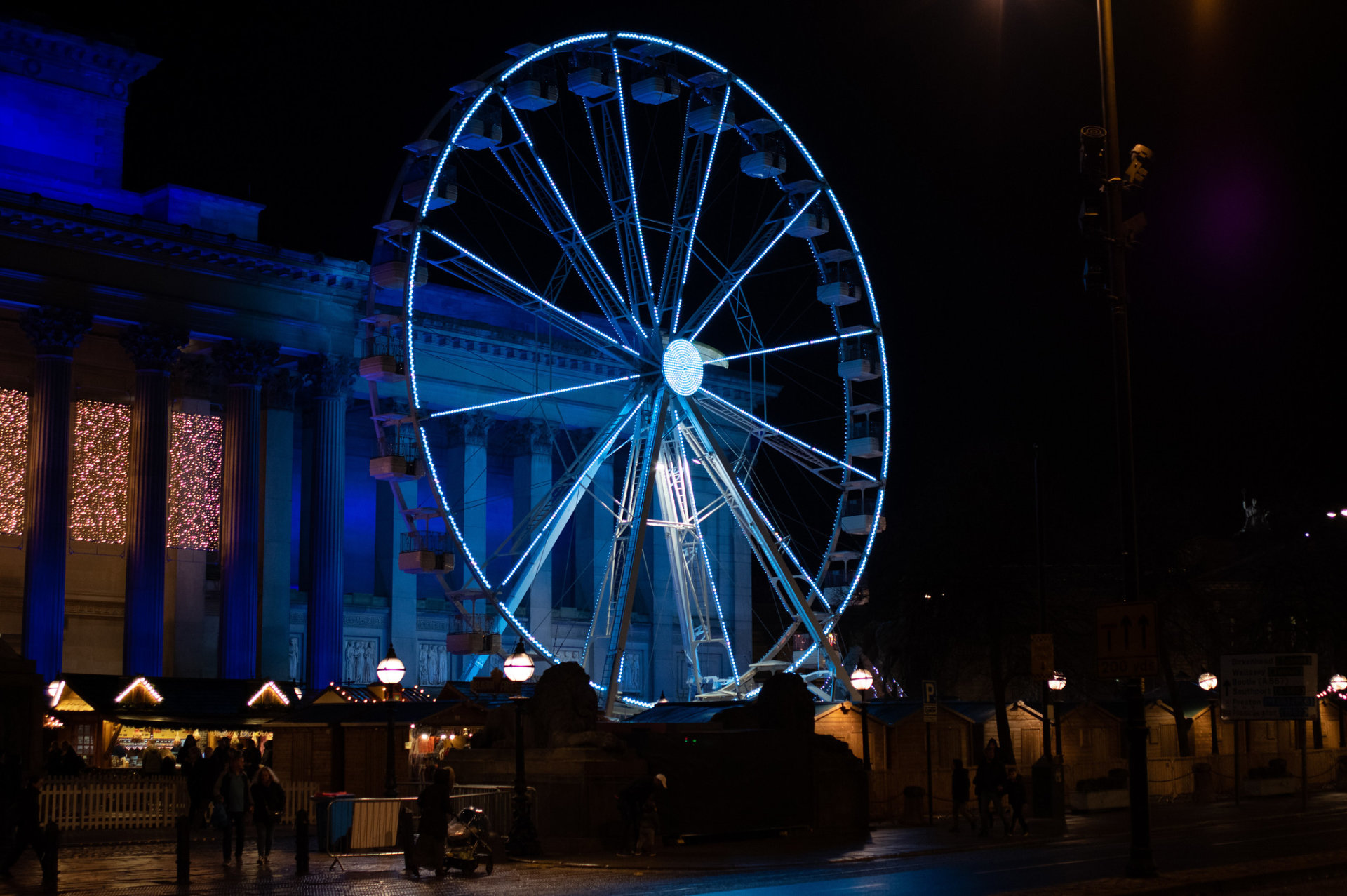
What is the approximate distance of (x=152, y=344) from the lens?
51375 mm

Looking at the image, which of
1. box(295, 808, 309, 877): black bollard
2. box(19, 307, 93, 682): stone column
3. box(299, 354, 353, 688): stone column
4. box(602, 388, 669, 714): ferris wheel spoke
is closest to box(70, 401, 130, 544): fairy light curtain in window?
box(19, 307, 93, 682): stone column

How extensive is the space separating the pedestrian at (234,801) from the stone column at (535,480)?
115 feet

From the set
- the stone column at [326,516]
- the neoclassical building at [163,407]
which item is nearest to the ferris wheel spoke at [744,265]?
the neoclassical building at [163,407]

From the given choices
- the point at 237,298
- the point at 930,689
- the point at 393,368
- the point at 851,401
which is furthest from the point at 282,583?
the point at 930,689

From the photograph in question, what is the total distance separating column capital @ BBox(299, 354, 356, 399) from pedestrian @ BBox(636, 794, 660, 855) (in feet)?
103

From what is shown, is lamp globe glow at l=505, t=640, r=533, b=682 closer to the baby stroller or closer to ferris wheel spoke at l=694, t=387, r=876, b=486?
the baby stroller

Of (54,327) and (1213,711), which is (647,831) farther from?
(54,327)

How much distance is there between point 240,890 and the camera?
2222cm

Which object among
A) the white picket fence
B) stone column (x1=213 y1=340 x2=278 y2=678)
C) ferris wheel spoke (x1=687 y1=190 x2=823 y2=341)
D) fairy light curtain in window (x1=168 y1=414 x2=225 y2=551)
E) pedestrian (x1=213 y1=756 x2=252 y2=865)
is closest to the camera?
pedestrian (x1=213 y1=756 x2=252 y2=865)

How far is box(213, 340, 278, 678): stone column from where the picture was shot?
5169 centimetres

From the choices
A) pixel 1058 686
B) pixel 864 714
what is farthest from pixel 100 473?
pixel 1058 686

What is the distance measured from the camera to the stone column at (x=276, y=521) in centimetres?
5356

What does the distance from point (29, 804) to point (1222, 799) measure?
34477 mm

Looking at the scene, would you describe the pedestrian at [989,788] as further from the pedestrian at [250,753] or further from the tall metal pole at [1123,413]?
the pedestrian at [250,753]
